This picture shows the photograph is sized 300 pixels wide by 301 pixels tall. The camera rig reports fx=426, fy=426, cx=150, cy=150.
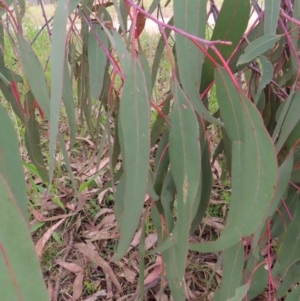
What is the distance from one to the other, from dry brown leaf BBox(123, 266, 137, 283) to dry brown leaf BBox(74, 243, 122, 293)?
3 centimetres

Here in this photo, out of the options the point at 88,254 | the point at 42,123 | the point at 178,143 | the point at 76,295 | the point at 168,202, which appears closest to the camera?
the point at 178,143

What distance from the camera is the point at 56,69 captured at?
419 mm

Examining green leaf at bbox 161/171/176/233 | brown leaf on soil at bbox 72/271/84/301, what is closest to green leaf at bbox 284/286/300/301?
green leaf at bbox 161/171/176/233

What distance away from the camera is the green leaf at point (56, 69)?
0.40 meters

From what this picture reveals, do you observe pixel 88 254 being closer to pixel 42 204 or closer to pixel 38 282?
pixel 42 204

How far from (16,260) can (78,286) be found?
2.92 feet

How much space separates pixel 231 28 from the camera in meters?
0.64

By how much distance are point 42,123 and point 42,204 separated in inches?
21.0

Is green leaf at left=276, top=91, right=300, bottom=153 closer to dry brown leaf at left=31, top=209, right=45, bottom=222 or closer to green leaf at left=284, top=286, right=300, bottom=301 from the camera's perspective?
green leaf at left=284, top=286, right=300, bottom=301

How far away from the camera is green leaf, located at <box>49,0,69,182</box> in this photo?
0.40 meters

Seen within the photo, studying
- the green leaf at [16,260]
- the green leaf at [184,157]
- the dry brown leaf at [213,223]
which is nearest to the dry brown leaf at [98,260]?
the dry brown leaf at [213,223]

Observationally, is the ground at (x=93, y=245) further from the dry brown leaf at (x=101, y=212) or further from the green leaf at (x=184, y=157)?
the green leaf at (x=184, y=157)

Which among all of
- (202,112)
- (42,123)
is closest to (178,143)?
(202,112)

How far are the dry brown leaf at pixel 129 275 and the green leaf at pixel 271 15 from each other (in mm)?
793
